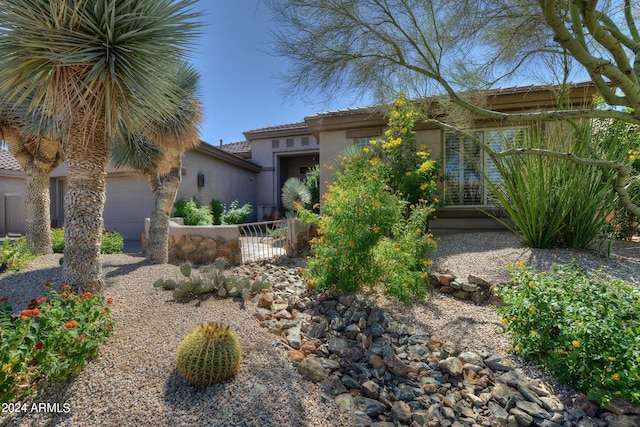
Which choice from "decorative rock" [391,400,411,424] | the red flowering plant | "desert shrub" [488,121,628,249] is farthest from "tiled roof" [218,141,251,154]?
"decorative rock" [391,400,411,424]

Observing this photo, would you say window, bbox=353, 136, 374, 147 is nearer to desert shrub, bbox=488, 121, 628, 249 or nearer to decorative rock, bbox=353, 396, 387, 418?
desert shrub, bbox=488, 121, 628, 249

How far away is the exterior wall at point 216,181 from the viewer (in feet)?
37.7

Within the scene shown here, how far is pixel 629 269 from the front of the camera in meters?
4.25

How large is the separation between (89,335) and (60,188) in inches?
580

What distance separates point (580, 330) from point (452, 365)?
110 centimetres

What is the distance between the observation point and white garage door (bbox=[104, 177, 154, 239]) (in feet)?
37.8

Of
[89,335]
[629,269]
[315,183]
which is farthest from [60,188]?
[629,269]

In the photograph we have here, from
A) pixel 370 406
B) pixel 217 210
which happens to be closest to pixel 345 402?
pixel 370 406

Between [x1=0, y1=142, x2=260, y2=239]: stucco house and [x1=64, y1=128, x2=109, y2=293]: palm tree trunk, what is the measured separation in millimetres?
7880

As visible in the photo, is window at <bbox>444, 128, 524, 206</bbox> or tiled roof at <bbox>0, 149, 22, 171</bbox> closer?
window at <bbox>444, 128, 524, 206</bbox>

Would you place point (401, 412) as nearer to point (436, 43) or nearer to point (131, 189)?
point (436, 43)

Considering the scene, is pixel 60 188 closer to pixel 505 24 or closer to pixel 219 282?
pixel 219 282

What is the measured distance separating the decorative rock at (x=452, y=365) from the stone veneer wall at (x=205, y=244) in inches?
166

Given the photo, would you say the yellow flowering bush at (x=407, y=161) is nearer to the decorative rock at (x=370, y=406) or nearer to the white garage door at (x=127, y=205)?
the decorative rock at (x=370, y=406)
